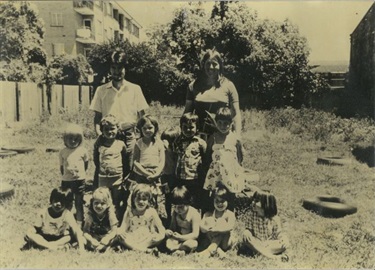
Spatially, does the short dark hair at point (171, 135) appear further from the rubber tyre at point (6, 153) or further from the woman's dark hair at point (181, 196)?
the rubber tyre at point (6, 153)

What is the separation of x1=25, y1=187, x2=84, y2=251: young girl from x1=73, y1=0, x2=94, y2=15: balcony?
99.2 inches

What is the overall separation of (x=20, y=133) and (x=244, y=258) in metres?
4.43

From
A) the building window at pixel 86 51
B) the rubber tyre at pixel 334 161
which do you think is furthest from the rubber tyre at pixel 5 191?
the rubber tyre at pixel 334 161

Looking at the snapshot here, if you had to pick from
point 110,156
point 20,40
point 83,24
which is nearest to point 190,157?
point 110,156

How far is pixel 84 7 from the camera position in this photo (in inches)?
204

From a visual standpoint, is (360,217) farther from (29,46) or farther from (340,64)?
(29,46)

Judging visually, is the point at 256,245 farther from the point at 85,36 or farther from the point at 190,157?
the point at 85,36

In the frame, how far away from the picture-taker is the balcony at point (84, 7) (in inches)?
201

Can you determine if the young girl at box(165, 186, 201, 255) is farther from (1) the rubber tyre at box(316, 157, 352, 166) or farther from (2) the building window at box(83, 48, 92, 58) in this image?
(1) the rubber tyre at box(316, 157, 352, 166)

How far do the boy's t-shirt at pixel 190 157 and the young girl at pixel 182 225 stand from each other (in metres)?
0.15

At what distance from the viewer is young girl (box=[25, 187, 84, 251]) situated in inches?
150

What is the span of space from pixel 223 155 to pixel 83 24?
8.93 feet

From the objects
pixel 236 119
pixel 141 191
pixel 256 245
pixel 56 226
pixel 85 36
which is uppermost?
pixel 85 36

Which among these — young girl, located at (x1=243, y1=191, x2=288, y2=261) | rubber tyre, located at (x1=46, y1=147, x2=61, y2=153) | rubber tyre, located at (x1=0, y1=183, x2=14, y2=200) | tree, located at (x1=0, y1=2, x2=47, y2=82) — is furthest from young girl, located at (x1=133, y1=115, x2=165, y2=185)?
rubber tyre, located at (x1=46, y1=147, x2=61, y2=153)
